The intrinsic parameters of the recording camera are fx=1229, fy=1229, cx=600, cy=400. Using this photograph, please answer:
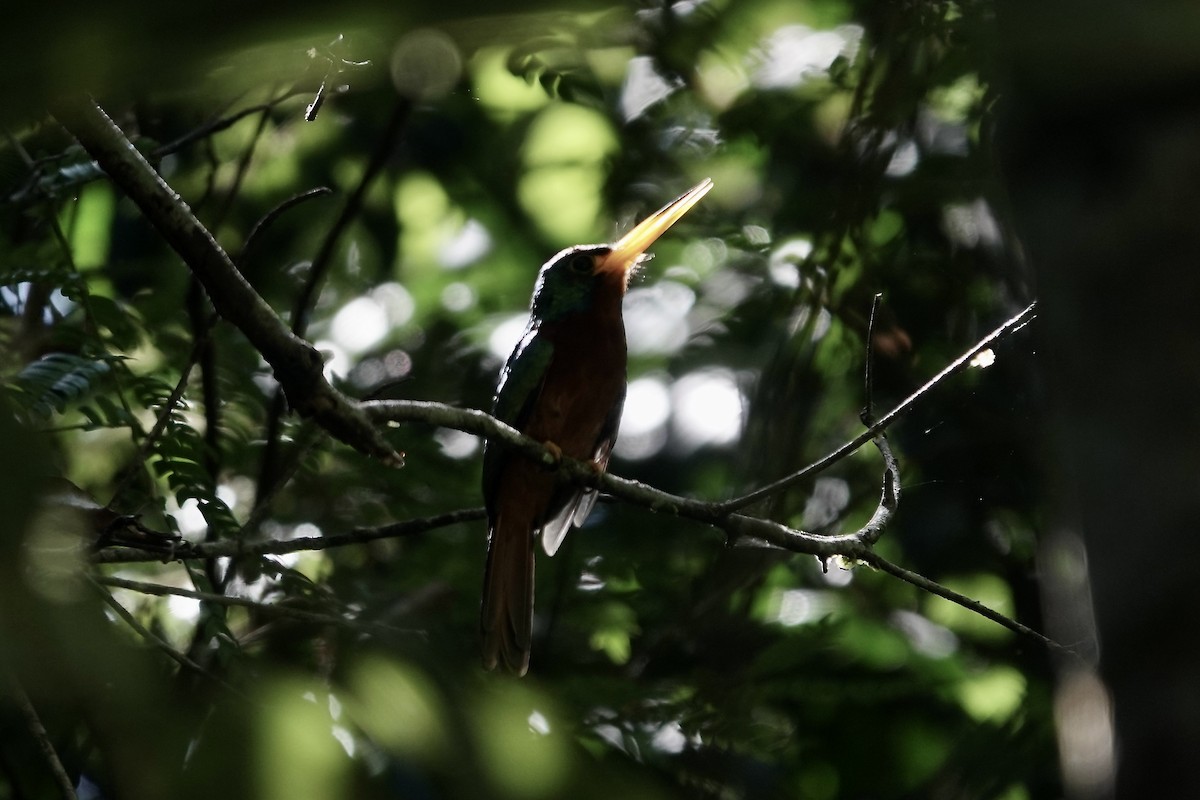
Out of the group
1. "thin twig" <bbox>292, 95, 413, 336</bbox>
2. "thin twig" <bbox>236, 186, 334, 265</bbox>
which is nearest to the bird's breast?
"thin twig" <bbox>292, 95, 413, 336</bbox>

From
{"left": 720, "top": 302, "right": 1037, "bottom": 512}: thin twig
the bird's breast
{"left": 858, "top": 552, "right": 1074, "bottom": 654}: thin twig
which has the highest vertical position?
{"left": 720, "top": 302, "right": 1037, "bottom": 512}: thin twig

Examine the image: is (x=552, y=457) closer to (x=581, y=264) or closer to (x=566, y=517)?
(x=566, y=517)

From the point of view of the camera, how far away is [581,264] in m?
3.88

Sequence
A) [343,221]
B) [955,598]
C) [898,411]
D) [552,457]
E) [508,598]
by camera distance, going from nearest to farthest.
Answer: [898,411], [955,598], [552,457], [508,598], [343,221]

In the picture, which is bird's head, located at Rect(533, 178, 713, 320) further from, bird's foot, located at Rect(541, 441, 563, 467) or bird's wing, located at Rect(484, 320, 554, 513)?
bird's foot, located at Rect(541, 441, 563, 467)

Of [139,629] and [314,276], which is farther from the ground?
[139,629]

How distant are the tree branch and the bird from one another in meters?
1.52

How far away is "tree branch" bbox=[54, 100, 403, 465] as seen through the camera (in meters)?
1.10

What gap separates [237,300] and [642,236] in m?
2.38

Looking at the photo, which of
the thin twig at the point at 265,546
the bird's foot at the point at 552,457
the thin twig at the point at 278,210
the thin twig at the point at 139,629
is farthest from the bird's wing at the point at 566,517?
the thin twig at the point at 139,629

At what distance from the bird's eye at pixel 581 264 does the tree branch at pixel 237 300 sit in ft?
7.68

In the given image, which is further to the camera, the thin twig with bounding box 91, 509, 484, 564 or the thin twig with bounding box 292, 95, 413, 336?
the thin twig with bounding box 292, 95, 413, 336

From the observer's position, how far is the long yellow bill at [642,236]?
317cm

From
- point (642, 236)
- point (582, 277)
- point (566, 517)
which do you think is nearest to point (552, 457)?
point (566, 517)
